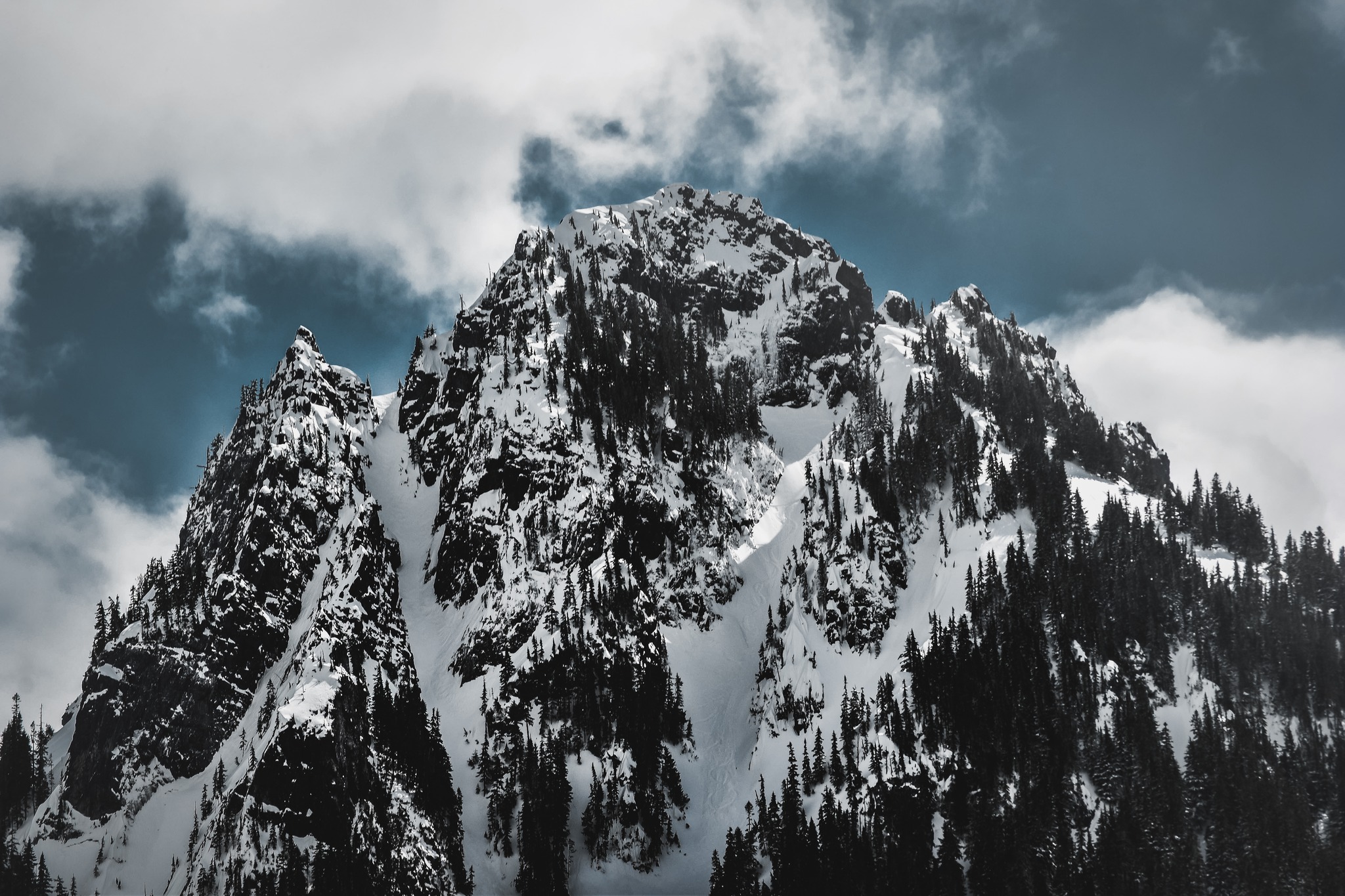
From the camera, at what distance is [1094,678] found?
166750mm

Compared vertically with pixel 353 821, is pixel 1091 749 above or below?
above

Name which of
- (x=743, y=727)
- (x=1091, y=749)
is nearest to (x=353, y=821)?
(x=743, y=727)

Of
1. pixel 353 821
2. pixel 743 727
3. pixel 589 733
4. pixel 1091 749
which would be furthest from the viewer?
pixel 743 727

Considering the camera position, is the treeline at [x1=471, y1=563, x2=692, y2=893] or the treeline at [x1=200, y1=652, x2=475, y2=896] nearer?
the treeline at [x1=200, y1=652, x2=475, y2=896]

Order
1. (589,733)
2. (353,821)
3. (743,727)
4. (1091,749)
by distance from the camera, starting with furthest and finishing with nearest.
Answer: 1. (743,727)
2. (589,733)
3. (1091,749)
4. (353,821)

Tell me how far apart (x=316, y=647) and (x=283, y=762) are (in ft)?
74.4

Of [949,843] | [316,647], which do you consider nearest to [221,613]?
[316,647]

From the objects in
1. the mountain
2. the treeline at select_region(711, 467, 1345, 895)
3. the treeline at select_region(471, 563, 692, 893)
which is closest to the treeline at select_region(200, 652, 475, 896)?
the mountain

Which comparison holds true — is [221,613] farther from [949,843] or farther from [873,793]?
[949,843]

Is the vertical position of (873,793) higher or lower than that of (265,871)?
higher

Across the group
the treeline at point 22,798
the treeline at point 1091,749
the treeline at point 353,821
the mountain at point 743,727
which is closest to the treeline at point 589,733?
the mountain at point 743,727

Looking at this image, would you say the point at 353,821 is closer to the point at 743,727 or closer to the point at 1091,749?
the point at 743,727

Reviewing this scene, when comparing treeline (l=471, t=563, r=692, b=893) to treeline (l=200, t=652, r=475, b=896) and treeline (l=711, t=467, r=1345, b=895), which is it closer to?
treeline (l=200, t=652, r=475, b=896)

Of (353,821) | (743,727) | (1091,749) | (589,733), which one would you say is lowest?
(353,821)
